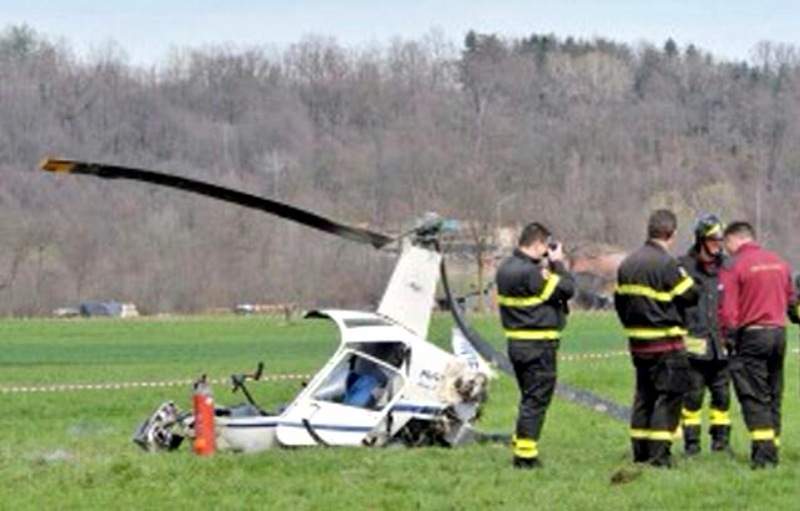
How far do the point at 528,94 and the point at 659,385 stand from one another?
7280 inches

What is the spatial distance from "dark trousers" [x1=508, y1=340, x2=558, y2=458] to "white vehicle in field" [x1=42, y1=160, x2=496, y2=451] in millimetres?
1925

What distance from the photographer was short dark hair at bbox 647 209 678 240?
575 inches

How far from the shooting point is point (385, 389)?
17062 mm

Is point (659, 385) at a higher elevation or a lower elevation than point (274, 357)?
higher

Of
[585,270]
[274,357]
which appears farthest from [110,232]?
[274,357]

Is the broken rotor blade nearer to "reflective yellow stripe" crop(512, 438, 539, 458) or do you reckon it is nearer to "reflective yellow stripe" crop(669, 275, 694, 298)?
"reflective yellow stripe" crop(512, 438, 539, 458)

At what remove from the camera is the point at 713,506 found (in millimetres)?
12633

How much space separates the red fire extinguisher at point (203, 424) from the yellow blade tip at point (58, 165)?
8.69 feet

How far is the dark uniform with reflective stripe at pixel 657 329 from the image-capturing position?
1456 cm

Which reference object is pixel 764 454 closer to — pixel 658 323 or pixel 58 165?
pixel 658 323

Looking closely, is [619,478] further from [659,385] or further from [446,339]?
[446,339]

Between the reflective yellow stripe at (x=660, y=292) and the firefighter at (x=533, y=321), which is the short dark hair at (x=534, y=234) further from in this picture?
the reflective yellow stripe at (x=660, y=292)

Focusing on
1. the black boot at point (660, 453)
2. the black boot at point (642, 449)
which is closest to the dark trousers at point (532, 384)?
the black boot at point (642, 449)

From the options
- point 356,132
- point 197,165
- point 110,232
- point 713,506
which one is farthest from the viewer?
point 356,132
